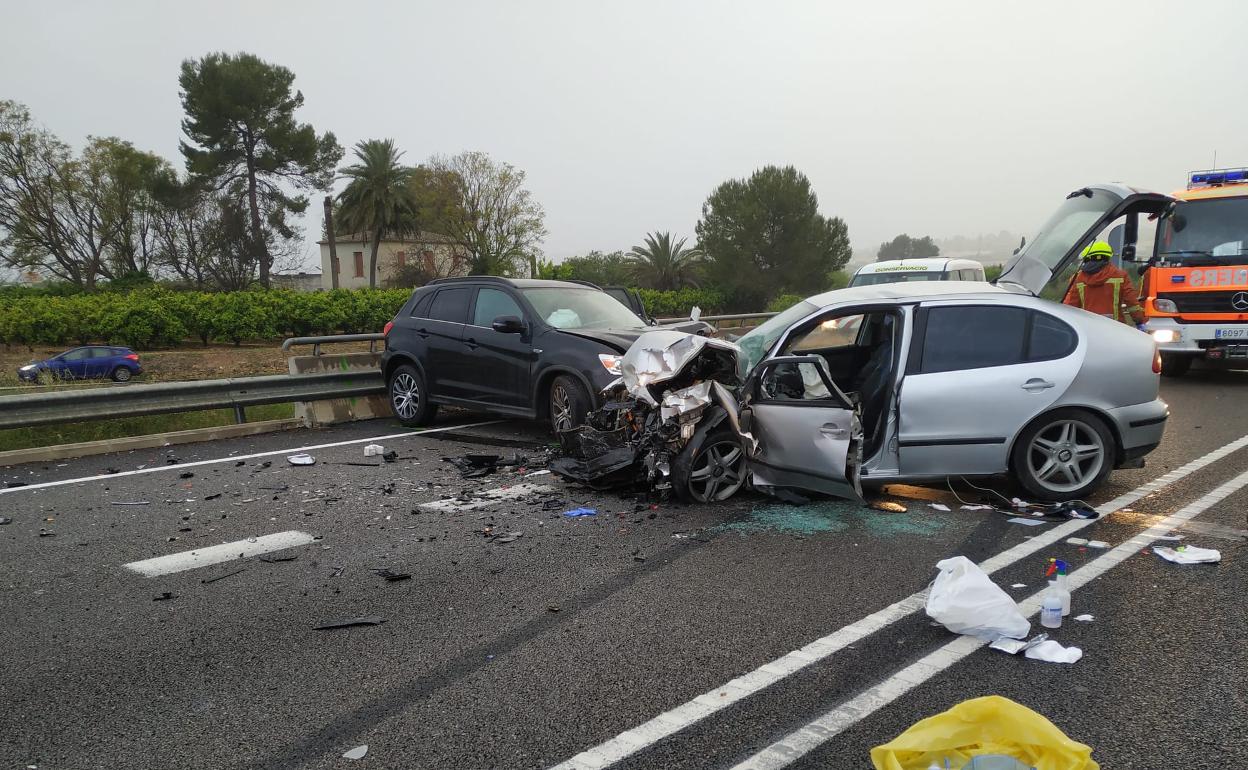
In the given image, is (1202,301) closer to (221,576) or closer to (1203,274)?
(1203,274)

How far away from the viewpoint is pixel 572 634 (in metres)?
3.76

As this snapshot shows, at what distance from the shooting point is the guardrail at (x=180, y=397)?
816cm

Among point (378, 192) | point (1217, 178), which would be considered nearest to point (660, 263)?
point (378, 192)

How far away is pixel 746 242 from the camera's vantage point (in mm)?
68188

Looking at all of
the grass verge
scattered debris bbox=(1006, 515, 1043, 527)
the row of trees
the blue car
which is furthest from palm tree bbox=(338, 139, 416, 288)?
scattered debris bbox=(1006, 515, 1043, 527)

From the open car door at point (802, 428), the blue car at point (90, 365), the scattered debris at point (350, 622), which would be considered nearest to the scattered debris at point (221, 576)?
the scattered debris at point (350, 622)

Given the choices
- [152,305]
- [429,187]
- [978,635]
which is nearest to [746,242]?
[429,187]

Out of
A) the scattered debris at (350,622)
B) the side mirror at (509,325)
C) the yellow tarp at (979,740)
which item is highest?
the side mirror at (509,325)

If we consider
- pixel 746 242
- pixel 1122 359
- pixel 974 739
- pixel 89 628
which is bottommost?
pixel 89 628

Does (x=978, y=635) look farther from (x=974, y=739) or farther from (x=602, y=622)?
(x=602, y=622)

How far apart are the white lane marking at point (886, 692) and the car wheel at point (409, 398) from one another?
7414mm

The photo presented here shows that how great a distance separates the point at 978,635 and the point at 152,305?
118 feet

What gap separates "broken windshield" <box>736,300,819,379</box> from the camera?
6242mm

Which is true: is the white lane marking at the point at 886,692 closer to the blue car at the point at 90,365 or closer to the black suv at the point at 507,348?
the black suv at the point at 507,348
